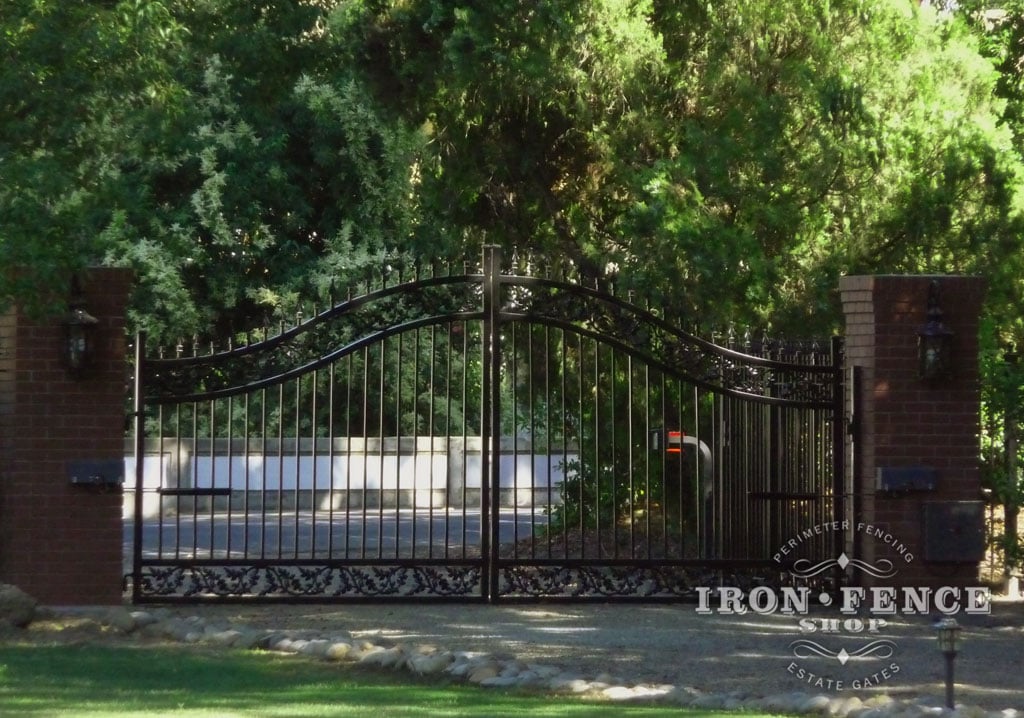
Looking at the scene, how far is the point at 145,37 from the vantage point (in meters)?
10.1

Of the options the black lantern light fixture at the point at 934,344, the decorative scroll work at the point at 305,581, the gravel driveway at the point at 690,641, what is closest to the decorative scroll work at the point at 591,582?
the gravel driveway at the point at 690,641

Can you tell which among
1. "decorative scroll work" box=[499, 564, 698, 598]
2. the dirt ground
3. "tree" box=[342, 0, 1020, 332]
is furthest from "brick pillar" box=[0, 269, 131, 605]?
"tree" box=[342, 0, 1020, 332]

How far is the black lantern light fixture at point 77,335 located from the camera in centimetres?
1043

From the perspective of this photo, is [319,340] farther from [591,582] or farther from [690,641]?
[690,641]

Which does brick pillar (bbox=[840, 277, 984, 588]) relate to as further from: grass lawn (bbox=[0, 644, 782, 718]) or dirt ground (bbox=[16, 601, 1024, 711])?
grass lawn (bbox=[0, 644, 782, 718])

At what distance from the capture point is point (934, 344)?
10945 mm

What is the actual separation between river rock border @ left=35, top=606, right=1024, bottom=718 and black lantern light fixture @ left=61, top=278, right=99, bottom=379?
166 cm

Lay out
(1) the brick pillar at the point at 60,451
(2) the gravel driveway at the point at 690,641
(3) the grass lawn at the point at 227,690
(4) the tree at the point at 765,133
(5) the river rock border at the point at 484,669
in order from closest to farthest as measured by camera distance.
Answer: (3) the grass lawn at the point at 227,690, (5) the river rock border at the point at 484,669, (2) the gravel driveway at the point at 690,641, (1) the brick pillar at the point at 60,451, (4) the tree at the point at 765,133

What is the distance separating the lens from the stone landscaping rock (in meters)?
9.68

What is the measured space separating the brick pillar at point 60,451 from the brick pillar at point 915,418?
17.4 ft

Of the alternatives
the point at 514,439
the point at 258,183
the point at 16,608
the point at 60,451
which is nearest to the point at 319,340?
the point at 514,439

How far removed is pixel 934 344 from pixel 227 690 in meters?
5.71

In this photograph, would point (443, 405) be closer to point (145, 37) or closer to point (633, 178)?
point (633, 178)

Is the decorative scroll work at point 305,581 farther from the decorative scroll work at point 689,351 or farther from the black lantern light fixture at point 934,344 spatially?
the black lantern light fixture at point 934,344
